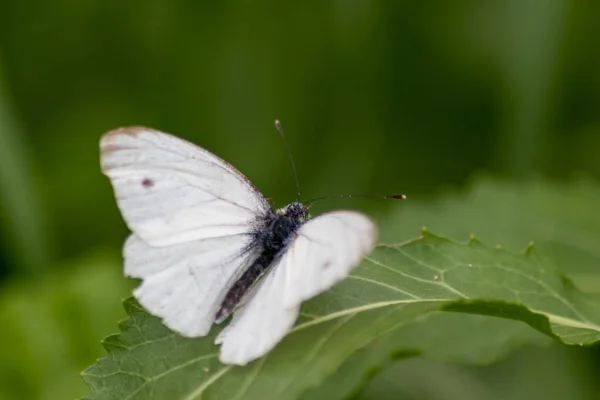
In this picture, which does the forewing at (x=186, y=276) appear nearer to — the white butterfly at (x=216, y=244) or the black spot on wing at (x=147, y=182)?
the white butterfly at (x=216, y=244)

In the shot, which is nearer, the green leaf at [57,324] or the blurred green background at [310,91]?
the green leaf at [57,324]

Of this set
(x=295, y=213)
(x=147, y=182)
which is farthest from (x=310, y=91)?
(x=147, y=182)

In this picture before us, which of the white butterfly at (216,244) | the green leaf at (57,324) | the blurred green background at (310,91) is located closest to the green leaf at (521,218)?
the blurred green background at (310,91)

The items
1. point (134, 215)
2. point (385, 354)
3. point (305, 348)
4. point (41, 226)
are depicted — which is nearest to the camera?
point (305, 348)

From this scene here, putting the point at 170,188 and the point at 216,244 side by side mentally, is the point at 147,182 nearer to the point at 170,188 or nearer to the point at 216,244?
the point at 170,188

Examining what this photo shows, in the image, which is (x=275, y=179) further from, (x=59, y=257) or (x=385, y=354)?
(x=385, y=354)

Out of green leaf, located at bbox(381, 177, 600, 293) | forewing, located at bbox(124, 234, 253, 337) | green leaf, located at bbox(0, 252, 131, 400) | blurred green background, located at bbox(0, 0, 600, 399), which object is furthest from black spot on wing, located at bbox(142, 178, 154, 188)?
blurred green background, located at bbox(0, 0, 600, 399)

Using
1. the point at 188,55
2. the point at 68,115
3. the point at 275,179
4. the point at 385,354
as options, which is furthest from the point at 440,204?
the point at 68,115
